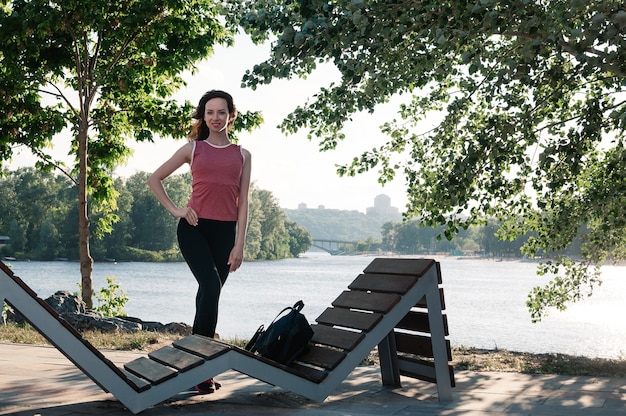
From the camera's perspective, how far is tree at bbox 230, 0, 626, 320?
5.82 metres

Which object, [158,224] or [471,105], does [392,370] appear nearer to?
[471,105]

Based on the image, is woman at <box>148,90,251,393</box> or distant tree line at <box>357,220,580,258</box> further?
distant tree line at <box>357,220,580,258</box>

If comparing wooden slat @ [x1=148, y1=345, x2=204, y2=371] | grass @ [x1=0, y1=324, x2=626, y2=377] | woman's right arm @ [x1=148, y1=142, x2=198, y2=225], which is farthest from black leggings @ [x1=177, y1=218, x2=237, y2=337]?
grass @ [x1=0, y1=324, x2=626, y2=377]

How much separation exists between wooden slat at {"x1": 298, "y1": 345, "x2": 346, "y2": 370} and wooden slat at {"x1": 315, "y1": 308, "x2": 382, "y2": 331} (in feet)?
0.72

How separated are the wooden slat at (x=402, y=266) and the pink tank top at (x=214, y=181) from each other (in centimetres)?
123

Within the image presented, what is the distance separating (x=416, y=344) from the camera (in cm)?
560

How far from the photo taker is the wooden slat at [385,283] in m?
5.15

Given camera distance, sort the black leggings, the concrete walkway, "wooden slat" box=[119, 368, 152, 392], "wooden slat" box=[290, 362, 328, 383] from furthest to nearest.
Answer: the black leggings
"wooden slat" box=[290, 362, 328, 383]
the concrete walkway
"wooden slat" box=[119, 368, 152, 392]

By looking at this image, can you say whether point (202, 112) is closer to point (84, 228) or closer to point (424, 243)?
point (84, 228)

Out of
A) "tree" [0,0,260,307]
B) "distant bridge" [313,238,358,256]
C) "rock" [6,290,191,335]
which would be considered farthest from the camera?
"distant bridge" [313,238,358,256]

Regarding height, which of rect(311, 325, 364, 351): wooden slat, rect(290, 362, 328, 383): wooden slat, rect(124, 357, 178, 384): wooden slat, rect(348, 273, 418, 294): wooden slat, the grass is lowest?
the grass

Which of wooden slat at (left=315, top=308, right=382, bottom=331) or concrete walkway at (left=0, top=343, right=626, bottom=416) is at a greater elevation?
wooden slat at (left=315, top=308, right=382, bottom=331)

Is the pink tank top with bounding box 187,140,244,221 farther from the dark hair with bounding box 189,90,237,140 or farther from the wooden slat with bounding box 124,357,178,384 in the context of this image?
the wooden slat with bounding box 124,357,178,384

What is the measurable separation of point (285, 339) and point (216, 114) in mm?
1615
